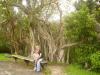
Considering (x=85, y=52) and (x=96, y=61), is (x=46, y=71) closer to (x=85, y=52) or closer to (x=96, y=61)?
(x=96, y=61)

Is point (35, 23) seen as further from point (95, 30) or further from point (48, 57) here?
point (95, 30)

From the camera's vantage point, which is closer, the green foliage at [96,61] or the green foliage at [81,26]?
the green foliage at [96,61]

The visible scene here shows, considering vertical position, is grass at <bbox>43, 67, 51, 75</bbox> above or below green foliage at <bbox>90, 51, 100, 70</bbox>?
below

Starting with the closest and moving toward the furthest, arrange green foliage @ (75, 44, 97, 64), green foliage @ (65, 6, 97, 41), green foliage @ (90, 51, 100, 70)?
green foliage @ (90, 51, 100, 70) → green foliage @ (65, 6, 97, 41) → green foliage @ (75, 44, 97, 64)

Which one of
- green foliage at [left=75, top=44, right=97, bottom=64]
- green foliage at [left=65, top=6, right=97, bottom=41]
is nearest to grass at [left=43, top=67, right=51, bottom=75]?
green foliage at [left=75, top=44, right=97, bottom=64]

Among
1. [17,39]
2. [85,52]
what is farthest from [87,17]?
[17,39]

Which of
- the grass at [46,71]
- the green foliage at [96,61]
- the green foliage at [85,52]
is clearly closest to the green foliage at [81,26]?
the green foliage at [85,52]

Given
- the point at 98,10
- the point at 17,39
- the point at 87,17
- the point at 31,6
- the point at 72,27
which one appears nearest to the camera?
the point at 87,17

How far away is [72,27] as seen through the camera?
1794 centimetres

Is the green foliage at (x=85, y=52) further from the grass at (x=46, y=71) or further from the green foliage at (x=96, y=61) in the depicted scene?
the grass at (x=46, y=71)

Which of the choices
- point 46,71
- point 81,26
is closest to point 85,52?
point 81,26

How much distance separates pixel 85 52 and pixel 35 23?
487 centimetres

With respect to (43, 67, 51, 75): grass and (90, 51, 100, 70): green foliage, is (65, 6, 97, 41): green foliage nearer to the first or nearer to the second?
(90, 51, 100, 70): green foliage

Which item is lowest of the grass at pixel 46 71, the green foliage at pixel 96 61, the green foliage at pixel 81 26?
the grass at pixel 46 71
